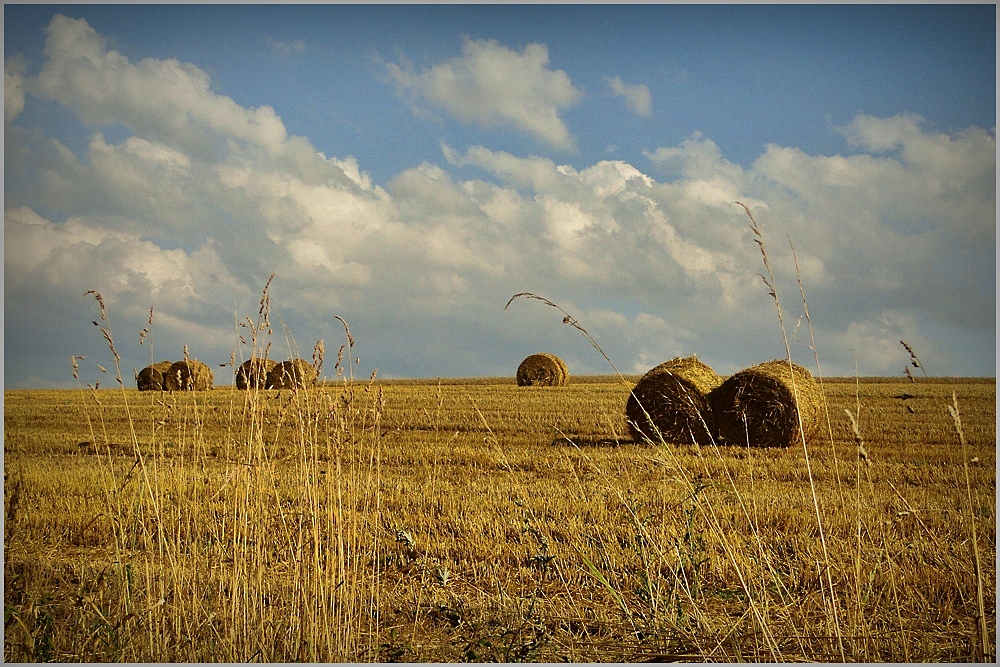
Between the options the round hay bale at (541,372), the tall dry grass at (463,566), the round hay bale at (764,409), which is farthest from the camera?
the round hay bale at (541,372)

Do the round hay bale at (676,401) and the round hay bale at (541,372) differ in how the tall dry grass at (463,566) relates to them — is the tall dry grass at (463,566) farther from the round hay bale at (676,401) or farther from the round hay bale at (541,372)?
the round hay bale at (541,372)

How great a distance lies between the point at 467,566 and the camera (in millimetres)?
4461

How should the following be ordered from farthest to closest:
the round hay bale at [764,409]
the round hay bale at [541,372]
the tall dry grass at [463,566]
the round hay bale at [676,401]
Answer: the round hay bale at [541,372] → the round hay bale at [676,401] → the round hay bale at [764,409] → the tall dry grass at [463,566]

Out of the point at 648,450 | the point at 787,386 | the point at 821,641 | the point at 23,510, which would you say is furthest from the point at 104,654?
the point at 787,386

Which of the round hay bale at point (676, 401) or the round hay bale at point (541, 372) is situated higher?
the round hay bale at point (541, 372)

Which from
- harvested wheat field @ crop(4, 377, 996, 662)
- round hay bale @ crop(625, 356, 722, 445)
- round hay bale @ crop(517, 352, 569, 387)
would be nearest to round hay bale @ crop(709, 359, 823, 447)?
round hay bale @ crop(625, 356, 722, 445)

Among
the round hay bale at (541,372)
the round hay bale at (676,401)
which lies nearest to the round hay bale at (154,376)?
the round hay bale at (541,372)

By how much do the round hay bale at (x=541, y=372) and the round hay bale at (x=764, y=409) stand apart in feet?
46.4

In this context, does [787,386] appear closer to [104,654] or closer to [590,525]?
[590,525]

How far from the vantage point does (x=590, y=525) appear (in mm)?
5309

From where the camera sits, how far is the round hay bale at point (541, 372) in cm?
2511

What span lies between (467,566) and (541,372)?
20.8m

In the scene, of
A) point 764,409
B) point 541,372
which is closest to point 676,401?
point 764,409

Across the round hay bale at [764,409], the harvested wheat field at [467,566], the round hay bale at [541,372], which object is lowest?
the harvested wheat field at [467,566]
